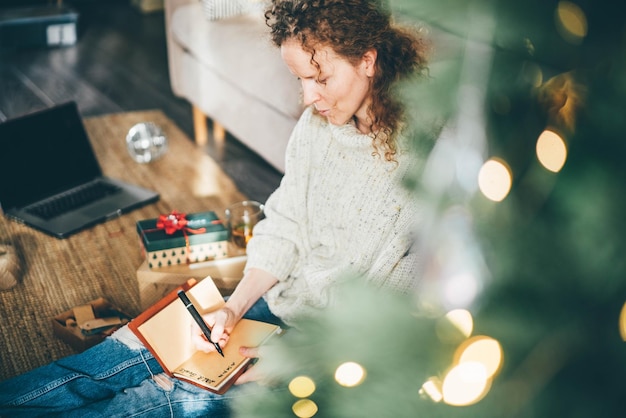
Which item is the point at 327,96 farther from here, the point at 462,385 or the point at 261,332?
the point at 462,385

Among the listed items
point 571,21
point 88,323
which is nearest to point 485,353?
point 571,21

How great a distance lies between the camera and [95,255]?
194 cm

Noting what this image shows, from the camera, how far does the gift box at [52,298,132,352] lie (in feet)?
4.79

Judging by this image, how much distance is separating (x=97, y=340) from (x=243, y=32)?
142 cm

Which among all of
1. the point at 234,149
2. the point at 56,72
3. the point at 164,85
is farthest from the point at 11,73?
the point at 234,149

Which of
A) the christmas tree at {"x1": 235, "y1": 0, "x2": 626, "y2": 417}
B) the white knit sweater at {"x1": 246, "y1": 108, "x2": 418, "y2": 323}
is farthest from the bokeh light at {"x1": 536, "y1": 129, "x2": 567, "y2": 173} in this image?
the white knit sweater at {"x1": 246, "y1": 108, "x2": 418, "y2": 323}

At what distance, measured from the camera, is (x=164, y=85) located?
138 inches

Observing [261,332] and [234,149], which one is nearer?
[261,332]

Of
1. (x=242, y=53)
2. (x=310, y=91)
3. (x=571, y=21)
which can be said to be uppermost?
(x=571, y=21)

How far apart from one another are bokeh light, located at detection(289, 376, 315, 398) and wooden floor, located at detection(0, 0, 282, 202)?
5.62ft

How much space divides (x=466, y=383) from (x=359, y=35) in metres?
0.69

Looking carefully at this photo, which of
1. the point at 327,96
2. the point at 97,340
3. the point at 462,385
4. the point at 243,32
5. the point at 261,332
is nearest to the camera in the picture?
the point at 462,385

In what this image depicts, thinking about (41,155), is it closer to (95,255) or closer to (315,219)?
(95,255)

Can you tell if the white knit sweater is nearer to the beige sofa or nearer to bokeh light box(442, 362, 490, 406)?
bokeh light box(442, 362, 490, 406)
